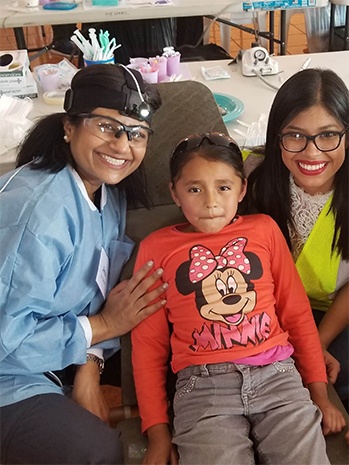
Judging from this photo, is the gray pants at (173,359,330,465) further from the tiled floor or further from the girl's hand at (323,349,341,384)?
the tiled floor

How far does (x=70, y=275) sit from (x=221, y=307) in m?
0.36

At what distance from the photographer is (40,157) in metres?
1.28

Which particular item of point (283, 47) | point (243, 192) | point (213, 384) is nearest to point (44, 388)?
point (213, 384)

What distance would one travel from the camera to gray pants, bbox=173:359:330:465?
1.04m

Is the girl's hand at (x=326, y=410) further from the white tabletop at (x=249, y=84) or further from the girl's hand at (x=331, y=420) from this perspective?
the white tabletop at (x=249, y=84)

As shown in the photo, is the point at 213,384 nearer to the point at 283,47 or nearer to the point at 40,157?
the point at 40,157

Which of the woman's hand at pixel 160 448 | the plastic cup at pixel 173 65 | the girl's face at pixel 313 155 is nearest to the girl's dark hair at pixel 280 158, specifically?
the girl's face at pixel 313 155

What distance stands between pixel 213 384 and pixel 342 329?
0.45 metres

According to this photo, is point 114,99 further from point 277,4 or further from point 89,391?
point 277,4

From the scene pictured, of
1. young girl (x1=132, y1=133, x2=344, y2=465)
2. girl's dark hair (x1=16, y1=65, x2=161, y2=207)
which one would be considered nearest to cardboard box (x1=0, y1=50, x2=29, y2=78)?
girl's dark hair (x1=16, y1=65, x2=161, y2=207)

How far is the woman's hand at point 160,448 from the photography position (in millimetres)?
1102

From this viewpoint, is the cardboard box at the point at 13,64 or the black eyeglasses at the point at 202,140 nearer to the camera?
A: the black eyeglasses at the point at 202,140

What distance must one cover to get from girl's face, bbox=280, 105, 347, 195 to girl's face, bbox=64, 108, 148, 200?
1.20ft

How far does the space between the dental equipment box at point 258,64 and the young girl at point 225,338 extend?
1.07 m
